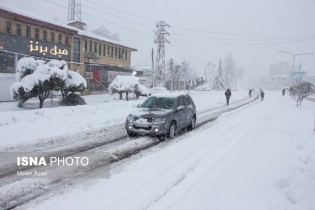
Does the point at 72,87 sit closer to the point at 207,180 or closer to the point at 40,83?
the point at 40,83

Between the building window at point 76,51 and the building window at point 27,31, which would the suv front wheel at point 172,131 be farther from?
the building window at point 76,51

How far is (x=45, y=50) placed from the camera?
32.9 m

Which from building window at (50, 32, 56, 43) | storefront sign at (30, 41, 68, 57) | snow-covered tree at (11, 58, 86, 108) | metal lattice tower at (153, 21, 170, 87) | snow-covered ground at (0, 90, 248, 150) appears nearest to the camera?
snow-covered ground at (0, 90, 248, 150)

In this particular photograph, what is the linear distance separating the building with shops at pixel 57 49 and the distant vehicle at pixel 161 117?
18756 mm

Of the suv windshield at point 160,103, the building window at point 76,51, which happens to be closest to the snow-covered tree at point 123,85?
the building window at point 76,51

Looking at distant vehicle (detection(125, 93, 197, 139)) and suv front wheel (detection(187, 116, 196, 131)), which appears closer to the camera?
distant vehicle (detection(125, 93, 197, 139))

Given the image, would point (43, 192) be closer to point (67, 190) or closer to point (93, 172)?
point (67, 190)

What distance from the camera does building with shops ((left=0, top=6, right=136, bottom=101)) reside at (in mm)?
27969

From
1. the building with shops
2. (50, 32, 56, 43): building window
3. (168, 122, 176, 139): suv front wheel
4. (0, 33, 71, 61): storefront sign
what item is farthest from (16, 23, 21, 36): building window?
(168, 122, 176, 139): suv front wheel

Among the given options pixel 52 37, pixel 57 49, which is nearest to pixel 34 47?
pixel 52 37

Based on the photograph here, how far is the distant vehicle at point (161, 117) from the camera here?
11.5 meters

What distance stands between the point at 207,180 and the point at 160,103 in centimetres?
660

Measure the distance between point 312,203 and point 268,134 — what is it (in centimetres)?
732

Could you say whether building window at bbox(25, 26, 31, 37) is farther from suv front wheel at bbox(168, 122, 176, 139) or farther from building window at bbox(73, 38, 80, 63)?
suv front wheel at bbox(168, 122, 176, 139)
